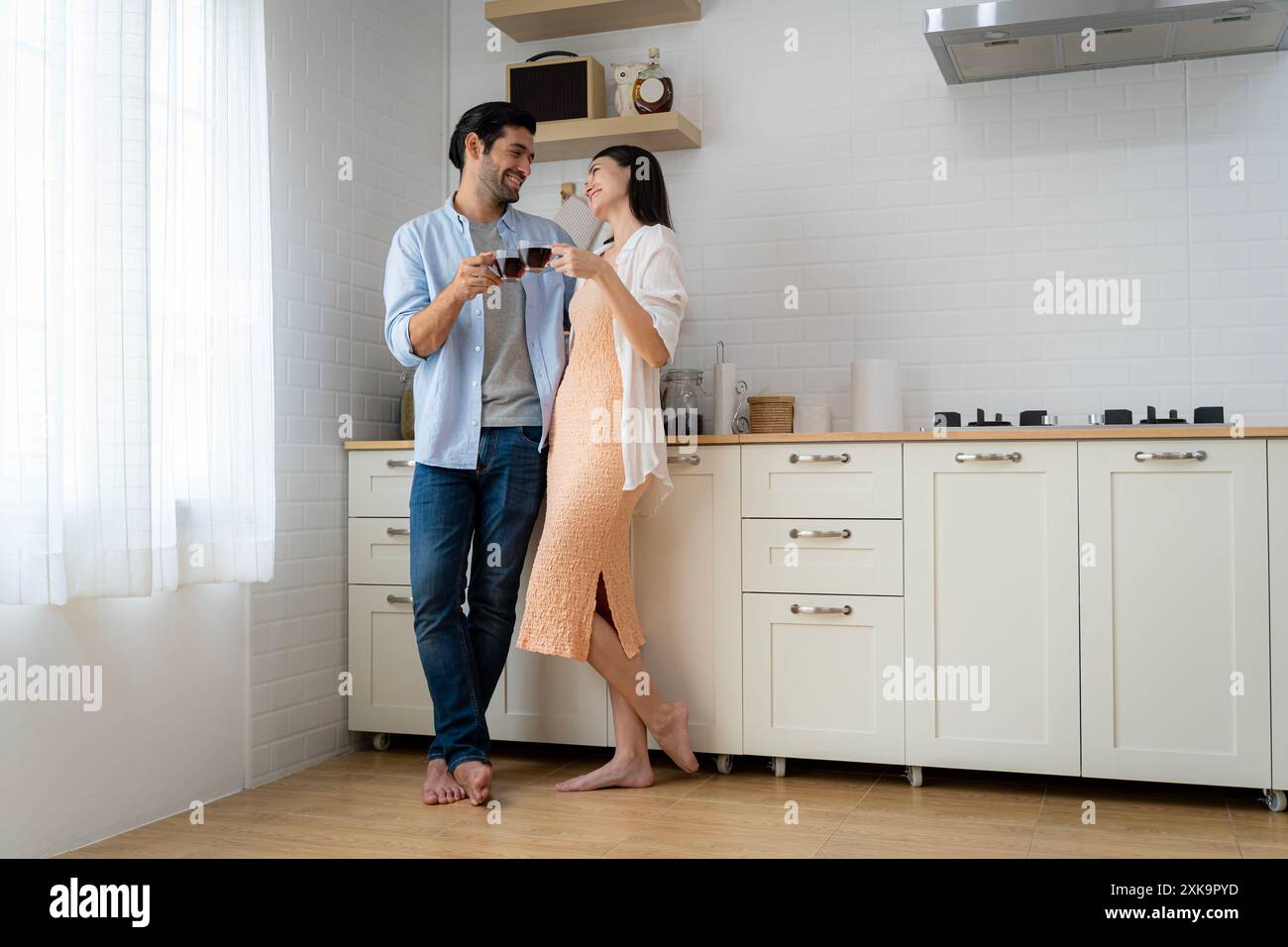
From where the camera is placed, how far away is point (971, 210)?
360 cm

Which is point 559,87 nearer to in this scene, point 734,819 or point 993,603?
point 993,603

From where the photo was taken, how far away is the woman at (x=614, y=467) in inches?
118

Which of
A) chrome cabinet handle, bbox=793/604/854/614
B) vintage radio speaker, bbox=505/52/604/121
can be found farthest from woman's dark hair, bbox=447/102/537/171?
chrome cabinet handle, bbox=793/604/854/614

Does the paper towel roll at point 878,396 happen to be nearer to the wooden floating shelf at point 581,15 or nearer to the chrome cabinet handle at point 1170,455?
the chrome cabinet handle at point 1170,455

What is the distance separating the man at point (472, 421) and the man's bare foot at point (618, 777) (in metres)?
0.22

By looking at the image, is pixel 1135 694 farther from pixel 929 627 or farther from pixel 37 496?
pixel 37 496

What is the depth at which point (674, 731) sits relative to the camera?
3.14 m

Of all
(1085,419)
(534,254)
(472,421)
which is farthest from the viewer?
(1085,419)

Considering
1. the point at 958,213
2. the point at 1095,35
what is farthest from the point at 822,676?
the point at 1095,35

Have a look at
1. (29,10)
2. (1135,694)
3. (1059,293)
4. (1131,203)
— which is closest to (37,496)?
(29,10)

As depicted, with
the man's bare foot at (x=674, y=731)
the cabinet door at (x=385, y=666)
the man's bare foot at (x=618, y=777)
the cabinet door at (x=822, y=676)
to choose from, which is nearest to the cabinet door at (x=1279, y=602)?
the cabinet door at (x=822, y=676)

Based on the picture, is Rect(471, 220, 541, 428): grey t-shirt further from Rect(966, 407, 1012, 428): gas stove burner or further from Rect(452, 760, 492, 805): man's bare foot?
Rect(966, 407, 1012, 428): gas stove burner

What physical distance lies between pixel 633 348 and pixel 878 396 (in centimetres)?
88

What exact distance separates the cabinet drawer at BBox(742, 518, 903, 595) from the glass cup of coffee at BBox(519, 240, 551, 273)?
961mm
